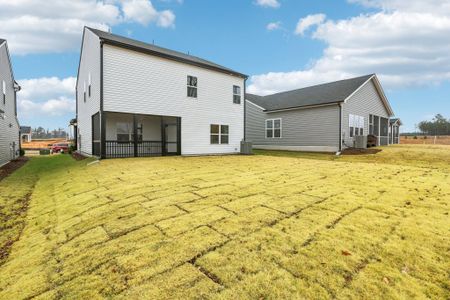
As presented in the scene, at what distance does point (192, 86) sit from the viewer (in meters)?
16.6

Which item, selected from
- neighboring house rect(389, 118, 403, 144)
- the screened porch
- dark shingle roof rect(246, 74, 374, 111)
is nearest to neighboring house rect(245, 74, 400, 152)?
dark shingle roof rect(246, 74, 374, 111)

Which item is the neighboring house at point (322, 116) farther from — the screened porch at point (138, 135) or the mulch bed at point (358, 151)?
the screened porch at point (138, 135)

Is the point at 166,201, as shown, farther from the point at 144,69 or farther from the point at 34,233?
the point at 144,69

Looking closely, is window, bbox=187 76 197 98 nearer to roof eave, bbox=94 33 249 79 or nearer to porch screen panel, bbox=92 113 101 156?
roof eave, bbox=94 33 249 79

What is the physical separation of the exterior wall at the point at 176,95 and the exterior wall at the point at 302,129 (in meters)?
5.43

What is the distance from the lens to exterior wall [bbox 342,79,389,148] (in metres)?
19.5

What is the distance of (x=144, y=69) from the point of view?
47.3 feet

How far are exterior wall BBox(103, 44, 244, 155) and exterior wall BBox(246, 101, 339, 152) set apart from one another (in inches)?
214

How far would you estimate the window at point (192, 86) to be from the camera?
16.5 m

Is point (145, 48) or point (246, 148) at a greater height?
point (145, 48)

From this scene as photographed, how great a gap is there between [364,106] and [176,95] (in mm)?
17299

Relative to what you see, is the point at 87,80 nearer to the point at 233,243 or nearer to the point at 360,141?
the point at 233,243

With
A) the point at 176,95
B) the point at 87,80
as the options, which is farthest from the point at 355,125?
the point at 87,80

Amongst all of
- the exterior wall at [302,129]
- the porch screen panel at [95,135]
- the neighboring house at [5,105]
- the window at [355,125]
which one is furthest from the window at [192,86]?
the window at [355,125]
